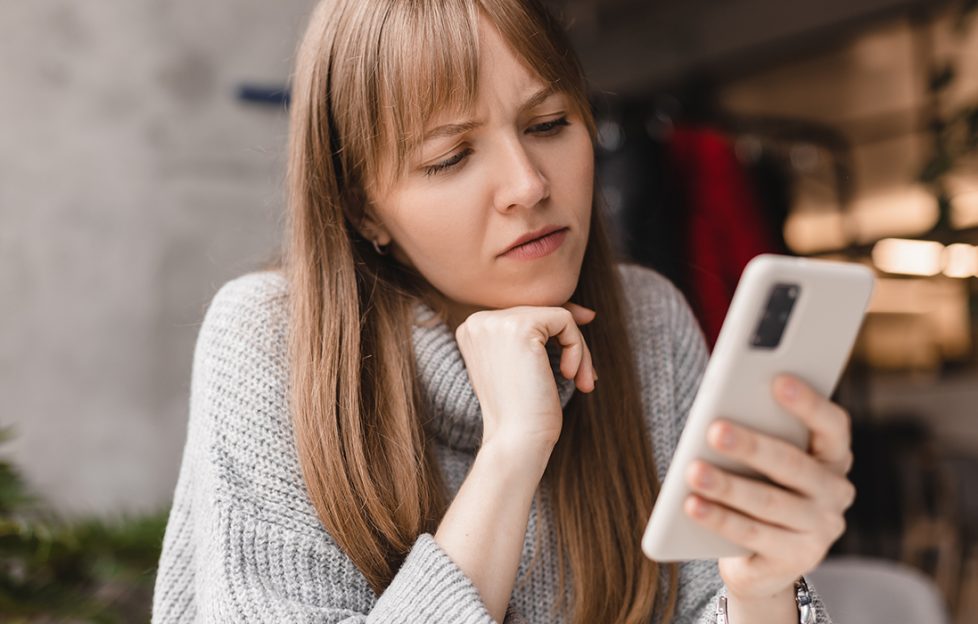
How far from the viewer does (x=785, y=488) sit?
2.31ft

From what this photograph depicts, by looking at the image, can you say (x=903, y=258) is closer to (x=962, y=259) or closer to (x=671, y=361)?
(x=962, y=259)

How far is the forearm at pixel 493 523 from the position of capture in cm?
95

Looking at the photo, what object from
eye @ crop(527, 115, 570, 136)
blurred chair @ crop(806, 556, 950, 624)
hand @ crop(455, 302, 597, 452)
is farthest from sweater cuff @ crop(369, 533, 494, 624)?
blurred chair @ crop(806, 556, 950, 624)

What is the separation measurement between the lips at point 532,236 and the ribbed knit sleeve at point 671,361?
33 centimetres

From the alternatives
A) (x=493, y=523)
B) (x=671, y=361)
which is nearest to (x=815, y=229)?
(x=671, y=361)

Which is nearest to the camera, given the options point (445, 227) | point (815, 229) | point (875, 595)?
point (445, 227)

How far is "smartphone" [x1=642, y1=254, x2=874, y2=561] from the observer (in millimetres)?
646

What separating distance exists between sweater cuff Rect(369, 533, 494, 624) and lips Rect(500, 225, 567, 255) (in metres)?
0.32

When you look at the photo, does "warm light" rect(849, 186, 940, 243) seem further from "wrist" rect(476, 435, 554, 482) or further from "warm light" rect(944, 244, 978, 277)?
"wrist" rect(476, 435, 554, 482)

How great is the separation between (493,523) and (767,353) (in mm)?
379

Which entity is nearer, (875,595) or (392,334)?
(392,334)

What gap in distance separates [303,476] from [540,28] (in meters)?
0.55

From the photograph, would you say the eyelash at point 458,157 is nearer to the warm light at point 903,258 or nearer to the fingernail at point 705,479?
the fingernail at point 705,479

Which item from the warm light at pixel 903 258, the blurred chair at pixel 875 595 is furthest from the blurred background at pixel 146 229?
the warm light at pixel 903 258
